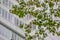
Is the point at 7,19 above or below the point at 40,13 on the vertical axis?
below

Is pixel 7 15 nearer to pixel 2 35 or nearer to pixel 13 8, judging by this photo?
pixel 13 8

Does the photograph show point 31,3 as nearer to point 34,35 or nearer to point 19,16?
point 19,16

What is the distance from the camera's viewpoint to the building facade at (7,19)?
5.93ft

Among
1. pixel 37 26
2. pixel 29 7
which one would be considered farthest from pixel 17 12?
pixel 37 26

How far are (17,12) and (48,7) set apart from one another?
43 centimetres

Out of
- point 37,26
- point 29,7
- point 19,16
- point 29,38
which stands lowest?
point 29,38

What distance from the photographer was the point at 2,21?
1804 millimetres

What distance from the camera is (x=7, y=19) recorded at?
6.03 ft

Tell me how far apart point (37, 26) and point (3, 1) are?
57 centimetres

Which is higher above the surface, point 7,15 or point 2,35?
point 7,15

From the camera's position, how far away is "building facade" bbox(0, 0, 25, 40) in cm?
181

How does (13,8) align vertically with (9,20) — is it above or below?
above

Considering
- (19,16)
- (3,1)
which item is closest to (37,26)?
(19,16)

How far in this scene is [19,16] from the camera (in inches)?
73.5
